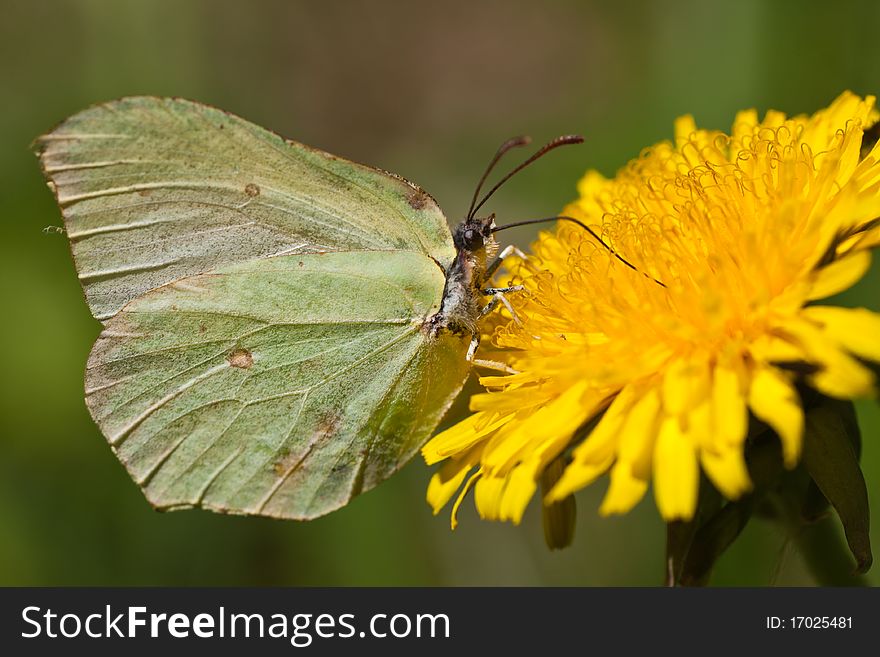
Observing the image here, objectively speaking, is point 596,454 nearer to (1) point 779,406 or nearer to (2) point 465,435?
(1) point 779,406

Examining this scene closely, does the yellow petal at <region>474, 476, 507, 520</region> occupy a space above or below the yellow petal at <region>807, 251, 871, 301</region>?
below

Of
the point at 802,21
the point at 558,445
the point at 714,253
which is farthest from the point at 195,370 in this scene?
the point at 802,21

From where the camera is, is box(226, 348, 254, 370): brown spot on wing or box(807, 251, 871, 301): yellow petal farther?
box(226, 348, 254, 370): brown spot on wing

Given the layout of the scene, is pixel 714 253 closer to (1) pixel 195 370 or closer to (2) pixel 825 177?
(2) pixel 825 177

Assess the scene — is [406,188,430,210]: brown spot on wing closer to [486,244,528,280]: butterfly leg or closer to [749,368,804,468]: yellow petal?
[486,244,528,280]: butterfly leg

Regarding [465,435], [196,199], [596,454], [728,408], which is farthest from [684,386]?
[196,199]

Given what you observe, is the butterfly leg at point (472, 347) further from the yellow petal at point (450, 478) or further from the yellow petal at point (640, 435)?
the yellow petal at point (640, 435)

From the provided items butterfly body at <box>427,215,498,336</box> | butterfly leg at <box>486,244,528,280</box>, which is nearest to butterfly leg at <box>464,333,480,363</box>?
butterfly body at <box>427,215,498,336</box>
